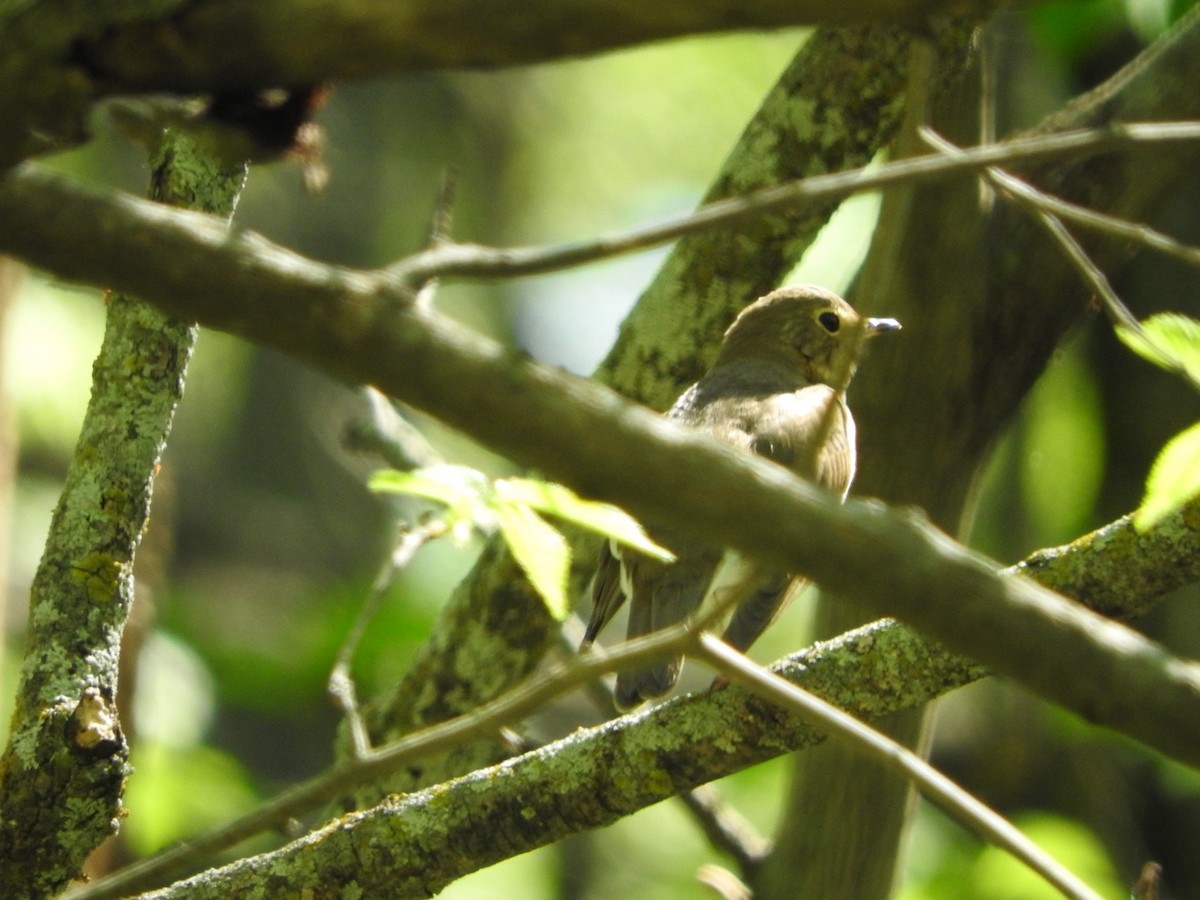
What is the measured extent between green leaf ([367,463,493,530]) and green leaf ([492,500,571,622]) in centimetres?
7

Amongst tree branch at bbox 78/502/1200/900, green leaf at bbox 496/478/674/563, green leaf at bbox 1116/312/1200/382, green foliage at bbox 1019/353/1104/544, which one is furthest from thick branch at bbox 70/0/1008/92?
green foliage at bbox 1019/353/1104/544

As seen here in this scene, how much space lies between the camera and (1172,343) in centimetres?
183

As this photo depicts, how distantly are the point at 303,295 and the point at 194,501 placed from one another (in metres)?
10.8

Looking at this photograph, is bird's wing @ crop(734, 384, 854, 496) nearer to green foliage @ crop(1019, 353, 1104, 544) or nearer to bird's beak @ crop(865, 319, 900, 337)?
bird's beak @ crop(865, 319, 900, 337)

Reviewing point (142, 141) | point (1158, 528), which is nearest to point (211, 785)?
point (142, 141)

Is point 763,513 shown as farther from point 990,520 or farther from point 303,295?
point 990,520

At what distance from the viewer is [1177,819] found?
680 centimetres

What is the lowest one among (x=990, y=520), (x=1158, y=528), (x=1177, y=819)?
(x=1158, y=528)

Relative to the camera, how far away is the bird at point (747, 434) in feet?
12.4

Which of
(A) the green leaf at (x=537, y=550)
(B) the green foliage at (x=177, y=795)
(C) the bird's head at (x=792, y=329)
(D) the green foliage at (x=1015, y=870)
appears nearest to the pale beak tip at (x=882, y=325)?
(C) the bird's head at (x=792, y=329)

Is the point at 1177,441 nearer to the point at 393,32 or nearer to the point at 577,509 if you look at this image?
the point at 577,509

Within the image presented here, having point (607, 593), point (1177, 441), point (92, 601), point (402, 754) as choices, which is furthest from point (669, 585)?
point (402, 754)

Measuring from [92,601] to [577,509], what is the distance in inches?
51.1

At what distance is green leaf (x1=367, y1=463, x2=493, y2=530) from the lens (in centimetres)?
221
